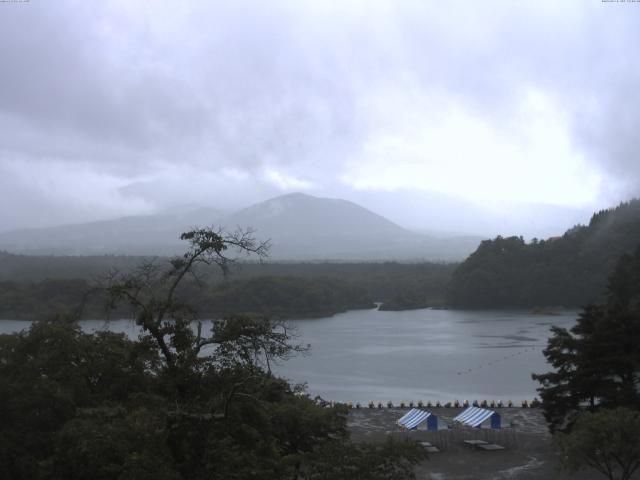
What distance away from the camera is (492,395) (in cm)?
1400

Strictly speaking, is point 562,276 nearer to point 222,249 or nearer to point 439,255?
point 222,249

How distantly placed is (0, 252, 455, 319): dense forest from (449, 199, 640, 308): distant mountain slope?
3.82m

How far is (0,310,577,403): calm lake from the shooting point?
1456 cm

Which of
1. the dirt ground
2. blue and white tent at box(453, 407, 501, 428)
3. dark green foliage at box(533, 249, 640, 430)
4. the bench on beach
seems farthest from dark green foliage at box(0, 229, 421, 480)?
blue and white tent at box(453, 407, 501, 428)

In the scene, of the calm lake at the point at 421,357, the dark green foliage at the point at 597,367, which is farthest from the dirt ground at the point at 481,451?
the calm lake at the point at 421,357

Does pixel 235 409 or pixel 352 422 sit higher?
pixel 235 409

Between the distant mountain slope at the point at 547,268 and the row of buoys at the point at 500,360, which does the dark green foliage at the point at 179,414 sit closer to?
→ the row of buoys at the point at 500,360

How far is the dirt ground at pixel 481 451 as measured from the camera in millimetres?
7285

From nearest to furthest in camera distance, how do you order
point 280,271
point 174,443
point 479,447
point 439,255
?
1. point 174,443
2. point 479,447
3. point 280,271
4. point 439,255

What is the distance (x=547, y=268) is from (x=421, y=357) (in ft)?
55.0

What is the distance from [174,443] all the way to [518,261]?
34.2 m

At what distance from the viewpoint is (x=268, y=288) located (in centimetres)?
3162

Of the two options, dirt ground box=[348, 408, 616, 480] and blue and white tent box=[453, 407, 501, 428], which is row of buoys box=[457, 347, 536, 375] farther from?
blue and white tent box=[453, 407, 501, 428]

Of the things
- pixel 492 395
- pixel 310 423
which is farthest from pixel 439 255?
pixel 310 423
